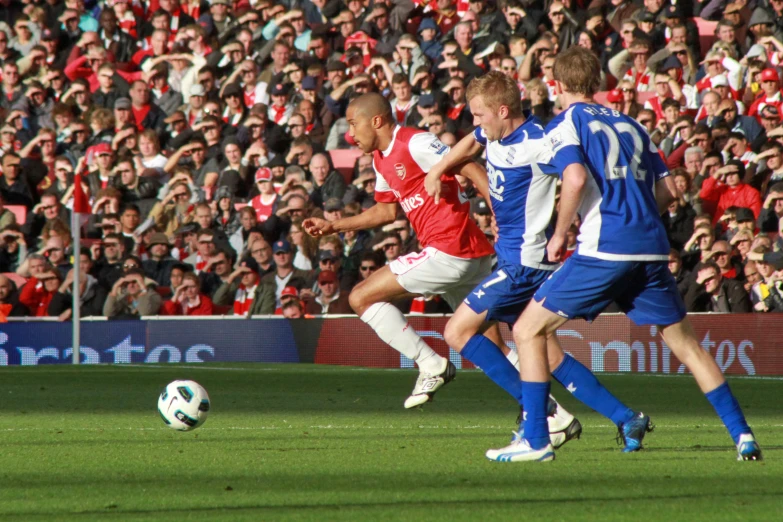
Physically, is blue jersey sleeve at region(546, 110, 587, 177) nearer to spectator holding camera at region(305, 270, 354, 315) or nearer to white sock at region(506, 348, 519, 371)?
white sock at region(506, 348, 519, 371)

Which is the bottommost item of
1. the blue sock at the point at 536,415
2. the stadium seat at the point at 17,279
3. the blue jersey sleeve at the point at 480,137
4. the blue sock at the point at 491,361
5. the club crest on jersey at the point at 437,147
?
the stadium seat at the point at 17,279

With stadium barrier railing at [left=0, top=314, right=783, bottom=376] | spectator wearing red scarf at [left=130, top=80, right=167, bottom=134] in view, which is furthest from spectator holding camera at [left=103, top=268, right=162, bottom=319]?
spectator wearing red scarf at [left=130, top=80, right=167, bottom=134]

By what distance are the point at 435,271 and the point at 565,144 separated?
2558 mm

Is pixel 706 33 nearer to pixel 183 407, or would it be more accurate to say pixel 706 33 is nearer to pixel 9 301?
pixel 9 301

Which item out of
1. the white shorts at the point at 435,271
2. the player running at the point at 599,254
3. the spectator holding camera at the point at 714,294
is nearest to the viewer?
the player running at the point at 599,254

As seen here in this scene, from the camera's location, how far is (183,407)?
7773 millimetres

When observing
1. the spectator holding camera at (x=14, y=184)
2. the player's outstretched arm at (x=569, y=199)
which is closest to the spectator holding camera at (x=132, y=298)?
the spectator holding camera at (x=14, y=184)

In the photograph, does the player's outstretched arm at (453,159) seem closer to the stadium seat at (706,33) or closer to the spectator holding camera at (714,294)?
the spectator holding camera at (714,294)

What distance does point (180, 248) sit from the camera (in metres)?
19.2

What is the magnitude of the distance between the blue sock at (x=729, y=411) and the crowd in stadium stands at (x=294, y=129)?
7.49m

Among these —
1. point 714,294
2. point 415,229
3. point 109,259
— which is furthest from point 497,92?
point 109,259

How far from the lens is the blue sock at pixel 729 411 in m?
6.25

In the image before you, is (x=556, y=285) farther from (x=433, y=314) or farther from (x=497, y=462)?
(x=433, y=314)

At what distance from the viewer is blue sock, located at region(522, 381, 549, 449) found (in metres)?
6.28
